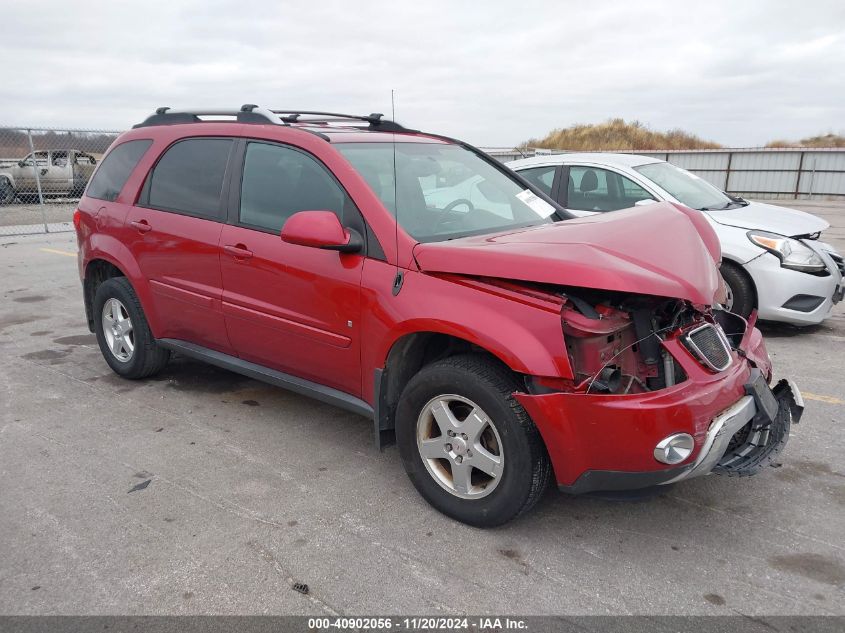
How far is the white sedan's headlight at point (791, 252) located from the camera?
5797 millimetres

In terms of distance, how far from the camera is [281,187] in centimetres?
377

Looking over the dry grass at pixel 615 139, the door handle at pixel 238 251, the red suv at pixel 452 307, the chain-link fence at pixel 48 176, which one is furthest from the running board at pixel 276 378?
the dry grass at pixel 615 139

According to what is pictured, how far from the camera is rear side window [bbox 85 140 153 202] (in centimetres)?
473

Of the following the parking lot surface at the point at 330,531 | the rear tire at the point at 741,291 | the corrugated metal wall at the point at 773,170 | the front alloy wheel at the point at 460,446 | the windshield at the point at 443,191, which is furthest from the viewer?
the corrugated metal wall at the point at 773,170

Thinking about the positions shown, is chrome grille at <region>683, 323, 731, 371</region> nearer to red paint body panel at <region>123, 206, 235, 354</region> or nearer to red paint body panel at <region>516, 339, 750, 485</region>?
red paint body panel at <region>516, 339, 750, 485</region>

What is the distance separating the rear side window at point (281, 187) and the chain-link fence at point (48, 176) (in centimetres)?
1251

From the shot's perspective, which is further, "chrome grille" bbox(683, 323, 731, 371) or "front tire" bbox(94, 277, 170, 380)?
"front tire" bbox(94, 277, 170, 380)

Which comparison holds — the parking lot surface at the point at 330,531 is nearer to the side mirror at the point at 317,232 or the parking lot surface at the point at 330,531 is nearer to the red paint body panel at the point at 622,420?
the red paint body panel at the point at 622,420

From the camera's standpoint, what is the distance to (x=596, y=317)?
275cm

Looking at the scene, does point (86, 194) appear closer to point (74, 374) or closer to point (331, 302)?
point (74, 374)

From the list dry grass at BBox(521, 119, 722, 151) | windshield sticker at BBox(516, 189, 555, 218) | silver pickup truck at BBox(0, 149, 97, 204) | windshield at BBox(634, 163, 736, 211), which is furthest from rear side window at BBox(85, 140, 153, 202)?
dry grass at BBox(521, 119, 722, 151)

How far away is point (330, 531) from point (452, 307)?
113 cm

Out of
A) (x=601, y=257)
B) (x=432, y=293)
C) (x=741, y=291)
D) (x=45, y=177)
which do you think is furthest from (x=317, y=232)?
(x=45, y=177)

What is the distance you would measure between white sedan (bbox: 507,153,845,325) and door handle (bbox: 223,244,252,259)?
10.0 feet
